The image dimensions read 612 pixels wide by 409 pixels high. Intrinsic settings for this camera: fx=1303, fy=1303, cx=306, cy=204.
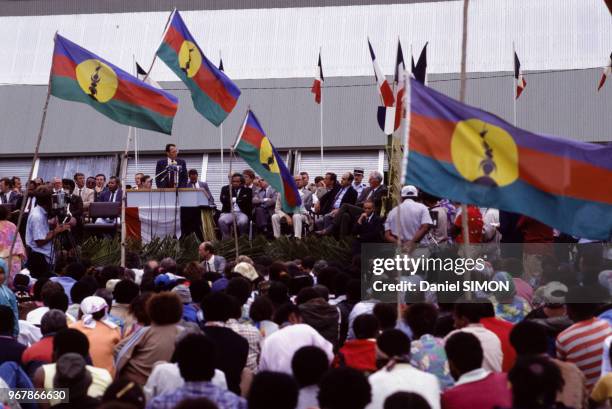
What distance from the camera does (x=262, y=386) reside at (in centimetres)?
751

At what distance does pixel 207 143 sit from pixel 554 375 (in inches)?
1126

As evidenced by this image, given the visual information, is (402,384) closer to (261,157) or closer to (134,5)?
(261,157)

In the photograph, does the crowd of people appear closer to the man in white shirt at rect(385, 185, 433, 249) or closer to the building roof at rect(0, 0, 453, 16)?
the man in white shirt at rect(385, 185, 433, 249)

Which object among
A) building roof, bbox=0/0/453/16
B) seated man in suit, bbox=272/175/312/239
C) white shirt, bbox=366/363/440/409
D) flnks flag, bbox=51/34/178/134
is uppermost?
building roof, bbox=0/0/453/16

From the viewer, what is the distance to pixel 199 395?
8.18m

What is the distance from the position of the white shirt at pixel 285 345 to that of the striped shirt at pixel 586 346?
197cm

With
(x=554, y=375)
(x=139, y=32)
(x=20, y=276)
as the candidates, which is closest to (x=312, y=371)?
(x=554, y=375)

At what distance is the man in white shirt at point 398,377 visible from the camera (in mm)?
8594

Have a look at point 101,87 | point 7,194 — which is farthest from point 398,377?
point 7,194

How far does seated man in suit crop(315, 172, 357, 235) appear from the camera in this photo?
2353 cm

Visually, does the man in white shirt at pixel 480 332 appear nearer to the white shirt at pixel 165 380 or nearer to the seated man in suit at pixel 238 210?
the white shirt at pixel 165 380

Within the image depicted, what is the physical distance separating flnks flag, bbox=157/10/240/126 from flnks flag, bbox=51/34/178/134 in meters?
1.79

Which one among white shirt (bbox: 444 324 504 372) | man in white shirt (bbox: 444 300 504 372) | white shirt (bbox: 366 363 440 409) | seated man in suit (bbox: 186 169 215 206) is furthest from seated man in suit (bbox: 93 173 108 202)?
white shirt (bbox: 366 363 440 409)

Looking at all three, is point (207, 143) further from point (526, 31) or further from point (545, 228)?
point (545, 228)
